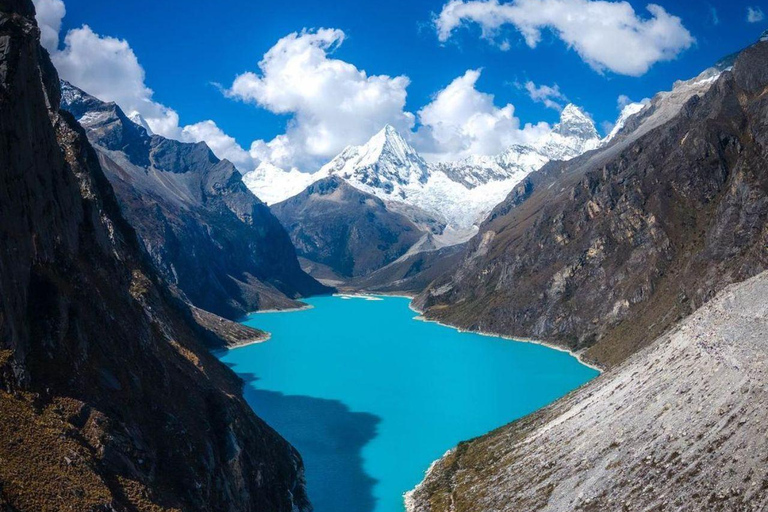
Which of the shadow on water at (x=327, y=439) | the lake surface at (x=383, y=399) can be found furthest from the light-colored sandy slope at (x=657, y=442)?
the lake surface at (x=383, y=399)

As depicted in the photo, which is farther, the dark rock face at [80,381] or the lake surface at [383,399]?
the lake surface at [383,399]

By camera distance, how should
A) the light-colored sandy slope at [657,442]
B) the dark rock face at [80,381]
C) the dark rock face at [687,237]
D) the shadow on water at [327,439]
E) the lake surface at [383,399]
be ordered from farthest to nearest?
the dark rock face at [687,237] → the lake surface at [383,399] → the shadow on water at [327,439] → the light-colored sandy slope at [657,442] → the dark rock face at [80,381]

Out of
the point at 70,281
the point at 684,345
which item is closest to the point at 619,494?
the point at 684,345

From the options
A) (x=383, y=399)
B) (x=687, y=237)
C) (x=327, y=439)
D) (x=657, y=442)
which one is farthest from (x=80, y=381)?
(x=687, y=237)

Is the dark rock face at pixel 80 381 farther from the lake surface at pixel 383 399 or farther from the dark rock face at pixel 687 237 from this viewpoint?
the dark rock face at pixel 687 237

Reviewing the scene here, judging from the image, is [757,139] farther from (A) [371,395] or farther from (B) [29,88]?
(B) [29,88]

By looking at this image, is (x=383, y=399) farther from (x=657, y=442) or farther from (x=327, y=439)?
(x=657, y=442)

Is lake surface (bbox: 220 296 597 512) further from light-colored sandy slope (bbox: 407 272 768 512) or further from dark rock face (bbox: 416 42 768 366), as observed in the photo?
dark rock face (bbox: 416 42 768 366)

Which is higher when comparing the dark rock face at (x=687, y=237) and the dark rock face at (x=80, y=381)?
the dark rock face at (x=687, y=237)
